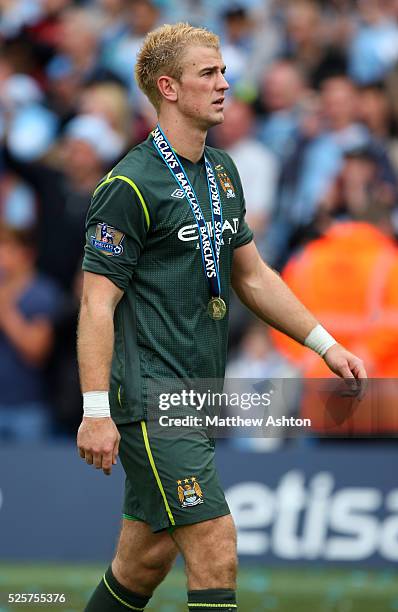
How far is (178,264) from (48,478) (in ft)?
13.7

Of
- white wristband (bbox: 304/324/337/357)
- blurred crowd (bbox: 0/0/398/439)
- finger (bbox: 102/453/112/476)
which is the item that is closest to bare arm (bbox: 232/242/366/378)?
white wristband (bbox: 304/324/337/357)

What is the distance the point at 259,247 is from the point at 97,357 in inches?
201

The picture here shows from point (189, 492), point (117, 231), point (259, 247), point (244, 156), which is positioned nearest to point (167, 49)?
point (117, 231)

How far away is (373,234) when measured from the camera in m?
9.09

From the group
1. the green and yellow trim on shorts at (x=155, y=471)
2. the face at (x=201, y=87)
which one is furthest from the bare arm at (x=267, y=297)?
the green and yellow trim on shorts at (x=155, y=471)

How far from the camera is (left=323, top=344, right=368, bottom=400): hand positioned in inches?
201

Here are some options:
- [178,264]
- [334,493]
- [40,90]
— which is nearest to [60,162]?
[40,90]

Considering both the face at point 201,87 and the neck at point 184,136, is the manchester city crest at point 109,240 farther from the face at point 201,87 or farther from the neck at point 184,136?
the face at point 201,87

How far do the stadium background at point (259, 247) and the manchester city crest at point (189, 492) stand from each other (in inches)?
71.1

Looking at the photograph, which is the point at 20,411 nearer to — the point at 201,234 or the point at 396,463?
the point at 396,463

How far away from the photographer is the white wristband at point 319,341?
17.3ft

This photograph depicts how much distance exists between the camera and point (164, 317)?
4977 mm

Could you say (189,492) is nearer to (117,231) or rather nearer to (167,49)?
(117,231)

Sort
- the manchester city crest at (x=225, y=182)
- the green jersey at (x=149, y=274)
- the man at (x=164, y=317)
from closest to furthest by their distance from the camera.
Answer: the man at (x=164, y=317)
the green jersey at (x=149, y=274)
the manchester city crest at (x=225, y=182)
